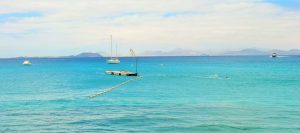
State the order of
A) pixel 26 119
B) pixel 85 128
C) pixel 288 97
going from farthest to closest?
pixel 288 97 < pixel 26 119 < pixel 85 128

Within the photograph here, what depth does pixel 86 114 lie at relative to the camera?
3909 centimetres

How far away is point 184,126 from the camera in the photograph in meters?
33.1

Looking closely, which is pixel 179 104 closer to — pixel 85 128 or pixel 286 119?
pixel 286 119

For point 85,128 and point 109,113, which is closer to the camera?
point 85,128

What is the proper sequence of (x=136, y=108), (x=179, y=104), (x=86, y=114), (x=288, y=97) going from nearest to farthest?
(x=86, y=114), (x=136, y=108), (x=179, y=104), (x=288, y=97)

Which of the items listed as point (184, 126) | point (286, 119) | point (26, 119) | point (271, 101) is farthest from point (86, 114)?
point (271, 101)

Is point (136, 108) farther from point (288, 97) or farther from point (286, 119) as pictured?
point (288, 97)

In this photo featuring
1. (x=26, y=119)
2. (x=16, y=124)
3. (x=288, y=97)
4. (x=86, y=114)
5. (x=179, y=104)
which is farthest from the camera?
(x=288, y=97)

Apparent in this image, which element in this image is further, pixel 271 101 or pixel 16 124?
pixel 271 101

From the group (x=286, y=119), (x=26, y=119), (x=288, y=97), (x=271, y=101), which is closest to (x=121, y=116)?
(x=26, y=119)

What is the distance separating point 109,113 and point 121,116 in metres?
2.37

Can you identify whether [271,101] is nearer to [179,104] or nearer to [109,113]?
[179,104]

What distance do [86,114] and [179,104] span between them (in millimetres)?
11928

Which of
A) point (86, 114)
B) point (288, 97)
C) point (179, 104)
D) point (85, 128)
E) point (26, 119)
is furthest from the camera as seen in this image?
point (288, 97)
